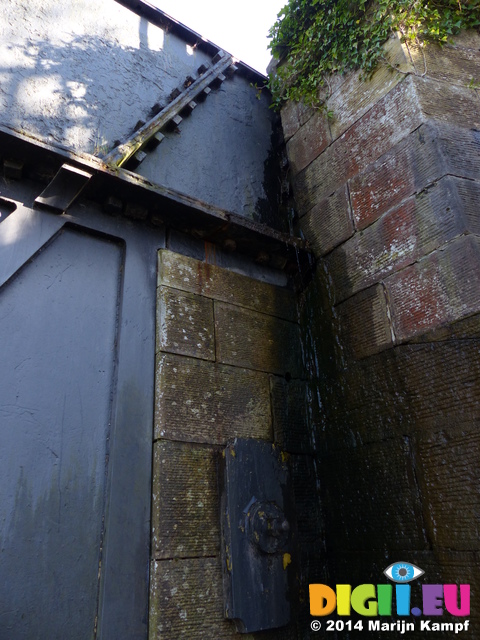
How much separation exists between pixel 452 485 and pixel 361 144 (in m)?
3.04

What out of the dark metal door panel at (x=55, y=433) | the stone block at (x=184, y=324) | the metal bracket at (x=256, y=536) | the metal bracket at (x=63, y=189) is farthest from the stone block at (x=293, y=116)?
the metal bracket at (x=256, y=536)

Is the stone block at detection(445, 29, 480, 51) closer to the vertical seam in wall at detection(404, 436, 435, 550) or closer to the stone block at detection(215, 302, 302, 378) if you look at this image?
the stone block at detection(215, 302, 302, 378)

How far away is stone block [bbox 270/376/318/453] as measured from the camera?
12.8ft

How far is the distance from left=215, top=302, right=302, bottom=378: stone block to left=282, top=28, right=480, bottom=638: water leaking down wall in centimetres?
19

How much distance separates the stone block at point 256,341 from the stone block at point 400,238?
0.63 meters

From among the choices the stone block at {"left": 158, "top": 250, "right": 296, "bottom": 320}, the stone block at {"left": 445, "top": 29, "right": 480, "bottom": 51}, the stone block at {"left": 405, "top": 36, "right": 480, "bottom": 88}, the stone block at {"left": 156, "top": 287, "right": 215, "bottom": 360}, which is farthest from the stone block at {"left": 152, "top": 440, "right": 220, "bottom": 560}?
the stone block at {"left": 445, "top": 29, "right": 480, "bottom": 51}

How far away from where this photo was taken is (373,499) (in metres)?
3.44

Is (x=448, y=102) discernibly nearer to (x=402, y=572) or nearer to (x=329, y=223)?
(x=329, y=223)

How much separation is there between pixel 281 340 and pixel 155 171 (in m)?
1.96

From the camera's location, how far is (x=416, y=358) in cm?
338

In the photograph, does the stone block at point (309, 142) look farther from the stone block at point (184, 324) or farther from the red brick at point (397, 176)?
the stone block at point (184, 324)

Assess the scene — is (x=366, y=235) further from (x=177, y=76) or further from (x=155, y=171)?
(x=177, y=76)

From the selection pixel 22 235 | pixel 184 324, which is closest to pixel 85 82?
pixel 22 235

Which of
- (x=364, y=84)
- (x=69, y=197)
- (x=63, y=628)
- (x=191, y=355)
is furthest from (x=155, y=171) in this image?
(x=63, y=628)
